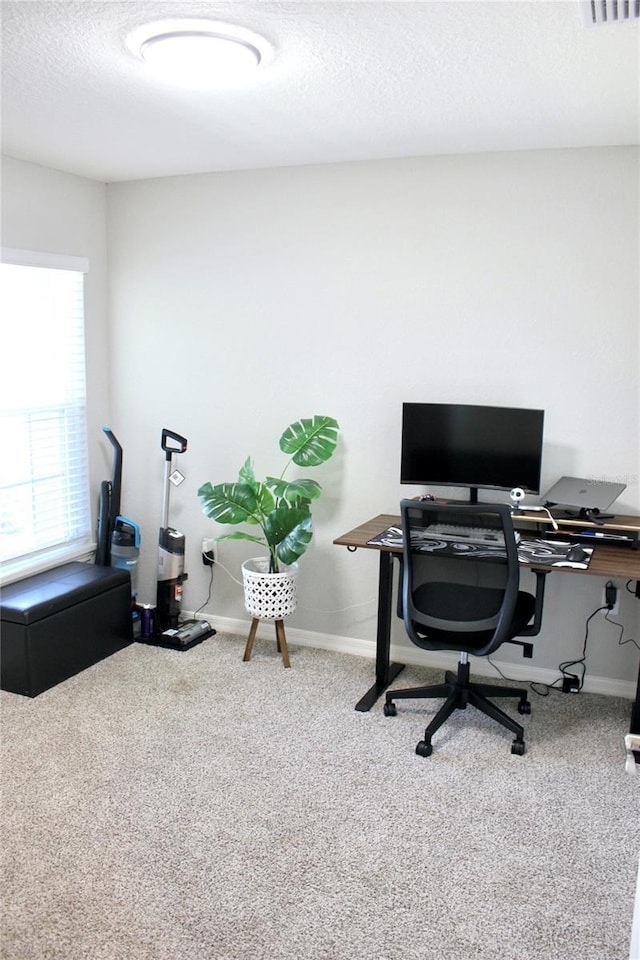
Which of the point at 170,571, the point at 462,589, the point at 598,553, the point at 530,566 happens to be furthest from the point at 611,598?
the point at 170,571

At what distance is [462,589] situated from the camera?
3162 mm

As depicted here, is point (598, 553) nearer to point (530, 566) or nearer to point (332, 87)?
point (530, 566)

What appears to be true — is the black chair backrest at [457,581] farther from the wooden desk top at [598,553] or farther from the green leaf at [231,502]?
the green leaf at [231,502]

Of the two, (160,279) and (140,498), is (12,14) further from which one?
(140,498)

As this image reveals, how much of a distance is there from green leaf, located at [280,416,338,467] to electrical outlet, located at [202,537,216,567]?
797 mm

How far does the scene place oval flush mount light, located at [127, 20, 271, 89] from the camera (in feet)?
7.26

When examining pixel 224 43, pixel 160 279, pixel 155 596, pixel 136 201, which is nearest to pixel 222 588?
Answer: pixel 155 596

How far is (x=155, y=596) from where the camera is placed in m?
4.65

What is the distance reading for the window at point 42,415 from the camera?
12.9ft

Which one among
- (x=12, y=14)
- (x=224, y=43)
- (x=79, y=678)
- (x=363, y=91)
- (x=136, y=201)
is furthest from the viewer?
(x=136, y=201)

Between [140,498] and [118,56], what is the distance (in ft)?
8.65

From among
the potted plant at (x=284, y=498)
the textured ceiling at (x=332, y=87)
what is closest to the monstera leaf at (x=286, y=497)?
the potted plant at (x=284, y=498)

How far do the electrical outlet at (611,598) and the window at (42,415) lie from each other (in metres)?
2.71

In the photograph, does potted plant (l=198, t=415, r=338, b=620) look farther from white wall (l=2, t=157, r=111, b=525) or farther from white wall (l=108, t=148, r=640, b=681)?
white wall (l=2, t=157, r=111, b=525)
